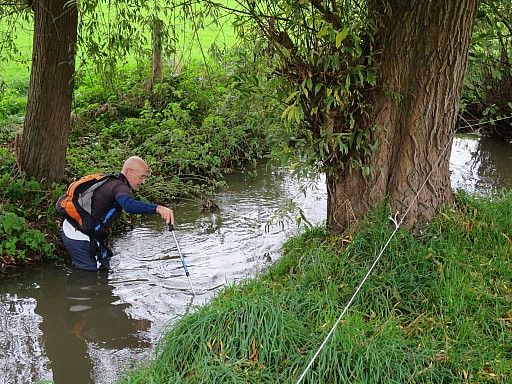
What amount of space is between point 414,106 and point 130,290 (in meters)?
3.42

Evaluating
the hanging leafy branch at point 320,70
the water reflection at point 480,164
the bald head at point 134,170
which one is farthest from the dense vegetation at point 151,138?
the water reflection at point 480,164

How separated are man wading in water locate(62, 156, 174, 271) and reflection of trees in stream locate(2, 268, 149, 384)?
18 cm

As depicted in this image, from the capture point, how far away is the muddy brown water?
4930mm

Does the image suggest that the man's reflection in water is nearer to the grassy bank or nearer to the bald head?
the grassy bank

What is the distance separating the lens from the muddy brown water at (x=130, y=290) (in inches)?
194

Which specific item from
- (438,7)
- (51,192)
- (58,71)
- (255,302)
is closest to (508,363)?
(255,302)

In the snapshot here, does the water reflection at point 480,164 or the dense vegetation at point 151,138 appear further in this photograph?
the water reflection at point 480,164

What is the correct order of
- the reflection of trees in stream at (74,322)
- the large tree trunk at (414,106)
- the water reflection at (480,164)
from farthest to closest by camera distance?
the water reflection at (480,164)
the large tree trunk at (414,106)
the reflection of trees in stream at (74,322)

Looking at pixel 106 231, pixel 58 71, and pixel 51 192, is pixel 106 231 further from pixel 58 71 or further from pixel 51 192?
pixel 58 71

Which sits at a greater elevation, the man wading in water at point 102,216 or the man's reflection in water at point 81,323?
the man wading in water at point 102,216

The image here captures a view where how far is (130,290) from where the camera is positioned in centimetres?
625

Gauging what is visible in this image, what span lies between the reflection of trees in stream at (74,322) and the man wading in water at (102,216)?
0.18 meters

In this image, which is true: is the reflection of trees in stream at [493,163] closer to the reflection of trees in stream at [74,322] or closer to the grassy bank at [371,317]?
the grassy bank at [371,317]

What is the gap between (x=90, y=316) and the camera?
5727mm
